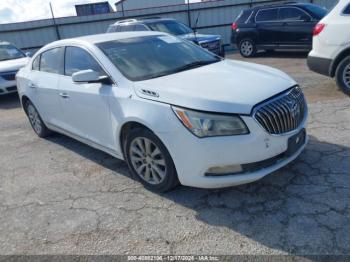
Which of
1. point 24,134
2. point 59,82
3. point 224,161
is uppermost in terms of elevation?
point 59,82

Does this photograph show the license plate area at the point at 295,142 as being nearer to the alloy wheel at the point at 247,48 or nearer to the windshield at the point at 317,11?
the windshield at the point at 317,11

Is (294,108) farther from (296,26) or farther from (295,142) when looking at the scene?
(296,26)

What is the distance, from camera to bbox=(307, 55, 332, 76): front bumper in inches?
230

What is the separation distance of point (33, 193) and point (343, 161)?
349cm

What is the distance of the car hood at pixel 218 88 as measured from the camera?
2.85 m

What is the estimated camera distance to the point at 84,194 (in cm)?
366

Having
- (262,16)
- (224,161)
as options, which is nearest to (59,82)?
(224,161)

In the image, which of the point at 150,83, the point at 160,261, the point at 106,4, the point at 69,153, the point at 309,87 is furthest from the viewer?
the point at 106,4

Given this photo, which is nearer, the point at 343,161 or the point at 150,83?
the point at 150,83

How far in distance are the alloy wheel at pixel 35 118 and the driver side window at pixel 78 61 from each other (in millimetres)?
1448

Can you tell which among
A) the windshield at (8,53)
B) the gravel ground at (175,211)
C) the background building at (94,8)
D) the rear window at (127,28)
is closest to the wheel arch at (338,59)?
the gravel ground at (175,211)

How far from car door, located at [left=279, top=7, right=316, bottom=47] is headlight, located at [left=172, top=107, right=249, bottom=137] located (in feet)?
28.2

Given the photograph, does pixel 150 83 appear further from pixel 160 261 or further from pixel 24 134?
pixel 24 134

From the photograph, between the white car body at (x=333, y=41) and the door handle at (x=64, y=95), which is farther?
the white car body at (x=333, y=41)
